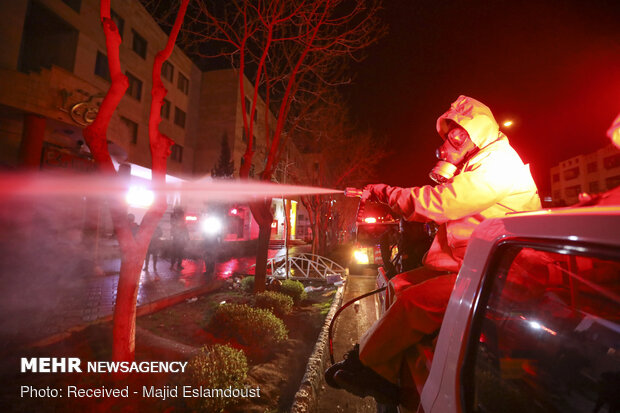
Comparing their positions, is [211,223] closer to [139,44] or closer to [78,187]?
[78,187]

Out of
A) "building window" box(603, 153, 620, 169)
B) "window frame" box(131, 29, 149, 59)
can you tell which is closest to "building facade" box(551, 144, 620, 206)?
"building window" box(603, 153, 620, 169)

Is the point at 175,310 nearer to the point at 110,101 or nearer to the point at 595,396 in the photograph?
the point at 110,101

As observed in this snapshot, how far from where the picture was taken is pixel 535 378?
96cm

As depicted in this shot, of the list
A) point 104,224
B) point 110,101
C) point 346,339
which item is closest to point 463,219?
point 110,101

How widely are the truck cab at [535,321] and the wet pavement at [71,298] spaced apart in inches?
222

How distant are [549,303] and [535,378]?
275mm

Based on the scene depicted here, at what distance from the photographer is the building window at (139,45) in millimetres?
22469

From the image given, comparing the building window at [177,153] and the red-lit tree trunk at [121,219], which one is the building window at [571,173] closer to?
the building window at [177,153]

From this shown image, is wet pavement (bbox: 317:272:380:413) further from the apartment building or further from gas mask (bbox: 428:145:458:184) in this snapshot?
the apartment building

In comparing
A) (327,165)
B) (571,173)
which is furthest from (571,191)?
(327,165)

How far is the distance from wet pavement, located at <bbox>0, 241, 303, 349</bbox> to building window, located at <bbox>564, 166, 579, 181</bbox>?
157ft

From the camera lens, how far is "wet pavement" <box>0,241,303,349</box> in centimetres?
500

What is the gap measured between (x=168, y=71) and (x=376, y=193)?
104 ft

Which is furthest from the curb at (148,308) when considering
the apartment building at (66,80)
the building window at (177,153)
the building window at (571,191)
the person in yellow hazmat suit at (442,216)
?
the building window at (571,191)
